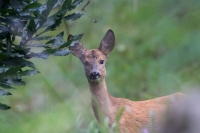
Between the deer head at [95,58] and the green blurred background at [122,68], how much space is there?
28cm

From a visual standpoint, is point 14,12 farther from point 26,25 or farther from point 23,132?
point 23,132

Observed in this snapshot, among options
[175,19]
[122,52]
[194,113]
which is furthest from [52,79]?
[122,52]

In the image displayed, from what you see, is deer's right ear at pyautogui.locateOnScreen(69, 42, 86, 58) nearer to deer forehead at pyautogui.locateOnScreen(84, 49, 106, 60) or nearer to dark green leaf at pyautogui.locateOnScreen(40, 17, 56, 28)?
deer forehead at pyautogui.locateOnScreen(84, 49, 106, 60)

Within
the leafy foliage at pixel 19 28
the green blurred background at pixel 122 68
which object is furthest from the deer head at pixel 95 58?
the leafy foliage at pixel 19 28

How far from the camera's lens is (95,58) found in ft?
16.5

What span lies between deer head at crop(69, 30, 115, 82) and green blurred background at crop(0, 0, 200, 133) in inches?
10.9

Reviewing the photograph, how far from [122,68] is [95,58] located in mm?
2849

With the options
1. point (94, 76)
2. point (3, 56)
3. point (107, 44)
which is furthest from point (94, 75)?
point (3, 56)

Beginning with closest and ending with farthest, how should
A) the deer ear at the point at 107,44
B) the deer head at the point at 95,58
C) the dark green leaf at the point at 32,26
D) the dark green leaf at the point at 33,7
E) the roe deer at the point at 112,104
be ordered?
1. the dark green leaf at the point at 33,7
2. the dark green leaf at the point at 32,26
3. the roe deer at the point at 112,104
4. the deer head at the point at 95,58
5. the deer ear at the point at 107,44

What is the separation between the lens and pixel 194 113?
3463mm

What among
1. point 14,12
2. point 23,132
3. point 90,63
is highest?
point 14,12

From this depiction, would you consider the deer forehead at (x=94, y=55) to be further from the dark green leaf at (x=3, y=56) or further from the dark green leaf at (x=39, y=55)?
the dark green leaf at (x=3, y=56)

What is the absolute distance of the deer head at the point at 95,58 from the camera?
491cm

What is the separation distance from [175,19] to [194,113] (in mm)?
685
